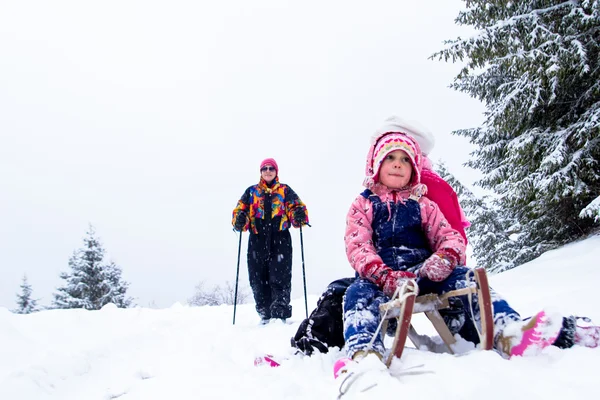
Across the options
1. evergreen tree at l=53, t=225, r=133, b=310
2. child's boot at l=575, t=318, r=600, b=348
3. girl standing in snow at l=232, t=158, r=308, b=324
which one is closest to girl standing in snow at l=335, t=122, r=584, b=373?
child's boot at l=575, t=318, r=600, b=348

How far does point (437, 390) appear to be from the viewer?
148 centimetres

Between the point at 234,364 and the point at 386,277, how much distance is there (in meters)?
1.37

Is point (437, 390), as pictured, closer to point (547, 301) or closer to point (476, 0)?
point (547, 301)

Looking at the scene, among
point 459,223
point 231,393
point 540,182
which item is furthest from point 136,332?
point 540,182

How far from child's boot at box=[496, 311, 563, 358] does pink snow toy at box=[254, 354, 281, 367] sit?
1.42m

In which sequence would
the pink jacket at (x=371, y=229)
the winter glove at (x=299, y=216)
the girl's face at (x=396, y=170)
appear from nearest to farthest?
1. the pink jacket at (x=371, y=229)
2. the girl's face at (x=396, y=170)
3. the winter glove at (x=299, y=216)

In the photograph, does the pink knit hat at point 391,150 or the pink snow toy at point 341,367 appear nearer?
the pink snow toy at point 341,367

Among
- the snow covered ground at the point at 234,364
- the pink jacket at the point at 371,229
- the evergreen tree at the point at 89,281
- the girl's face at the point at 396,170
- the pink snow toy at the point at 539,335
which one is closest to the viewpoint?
the snow covered ground at the point at 234,364

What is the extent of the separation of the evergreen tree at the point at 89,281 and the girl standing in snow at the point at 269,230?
16.1 m

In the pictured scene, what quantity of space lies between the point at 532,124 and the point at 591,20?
221 cm

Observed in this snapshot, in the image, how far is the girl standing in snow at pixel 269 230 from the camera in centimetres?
587

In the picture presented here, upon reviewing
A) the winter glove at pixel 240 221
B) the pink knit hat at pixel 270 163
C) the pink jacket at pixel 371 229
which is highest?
the pink knit hat at pixel 270 163

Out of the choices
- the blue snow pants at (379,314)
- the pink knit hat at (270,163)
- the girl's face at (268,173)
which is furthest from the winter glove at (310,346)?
the pink knit hat at (270,163)

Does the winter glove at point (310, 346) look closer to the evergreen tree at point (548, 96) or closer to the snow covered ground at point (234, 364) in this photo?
the snow covered ground at point (234, 364)
